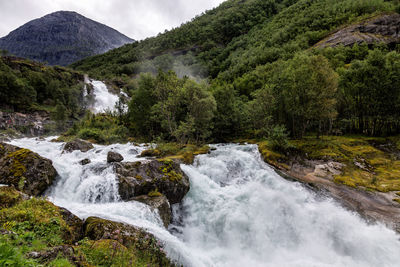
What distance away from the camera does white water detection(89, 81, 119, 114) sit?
2552 inches

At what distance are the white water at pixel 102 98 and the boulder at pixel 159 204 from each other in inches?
2404

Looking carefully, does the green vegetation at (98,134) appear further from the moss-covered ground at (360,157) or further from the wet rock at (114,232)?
the wet rock at (114,232)

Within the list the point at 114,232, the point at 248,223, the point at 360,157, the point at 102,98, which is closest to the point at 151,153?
the point at 248,223

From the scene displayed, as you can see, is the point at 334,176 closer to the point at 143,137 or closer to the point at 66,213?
the point at 66,213

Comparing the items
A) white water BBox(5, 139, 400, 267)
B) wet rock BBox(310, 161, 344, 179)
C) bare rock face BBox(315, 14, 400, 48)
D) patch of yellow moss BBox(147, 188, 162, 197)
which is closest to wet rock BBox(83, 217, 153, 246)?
white water BBox(5, 139, 400, 267)

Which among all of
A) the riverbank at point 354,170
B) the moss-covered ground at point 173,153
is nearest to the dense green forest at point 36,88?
the moss-covered ground at point 173,153

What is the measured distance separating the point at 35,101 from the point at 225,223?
66652 millimetres

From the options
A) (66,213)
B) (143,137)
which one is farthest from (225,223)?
(143,137)

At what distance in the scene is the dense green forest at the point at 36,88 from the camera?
44.9 m

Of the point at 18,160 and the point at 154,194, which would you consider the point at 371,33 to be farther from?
the point at 18,160

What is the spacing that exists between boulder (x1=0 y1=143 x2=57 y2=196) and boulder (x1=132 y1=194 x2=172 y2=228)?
210 inches

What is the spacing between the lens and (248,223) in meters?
10.4

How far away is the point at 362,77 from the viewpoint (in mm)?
24672

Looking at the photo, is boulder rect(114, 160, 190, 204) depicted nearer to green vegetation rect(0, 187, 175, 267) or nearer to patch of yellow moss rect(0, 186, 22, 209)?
green vegetation rect(0, 187, 175, 267)
